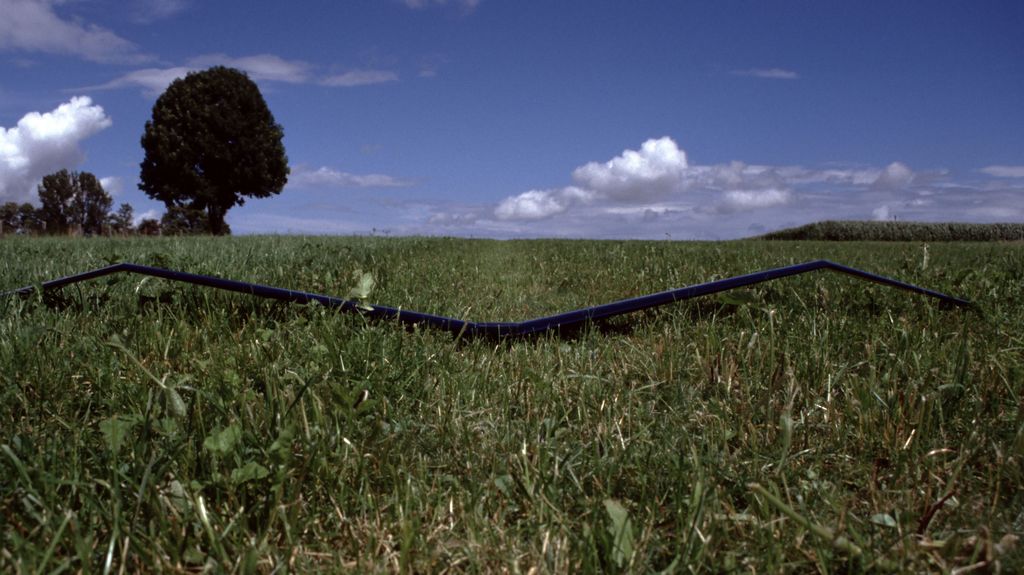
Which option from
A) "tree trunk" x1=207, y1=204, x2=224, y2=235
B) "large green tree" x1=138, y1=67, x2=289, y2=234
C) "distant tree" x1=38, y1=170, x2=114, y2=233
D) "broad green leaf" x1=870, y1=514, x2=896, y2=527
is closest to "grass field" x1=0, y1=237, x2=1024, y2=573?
"broad green leaf" x1=870, y1=514, x2=896, y2=527

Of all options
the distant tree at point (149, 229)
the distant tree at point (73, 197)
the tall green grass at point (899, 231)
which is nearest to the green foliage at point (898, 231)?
the tall green grass at point (899, 231)

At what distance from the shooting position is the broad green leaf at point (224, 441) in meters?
1.72

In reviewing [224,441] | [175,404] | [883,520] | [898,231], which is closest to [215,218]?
[898,231]

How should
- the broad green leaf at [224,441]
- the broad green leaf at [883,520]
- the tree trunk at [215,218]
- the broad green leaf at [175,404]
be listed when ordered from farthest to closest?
the tree trunk at [215,218]
the broad green leaf at [175,404]
the broad green leaf at [224,441]
the broad green leaf at [883,520]

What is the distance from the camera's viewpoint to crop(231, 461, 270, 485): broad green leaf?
1640 millimetres

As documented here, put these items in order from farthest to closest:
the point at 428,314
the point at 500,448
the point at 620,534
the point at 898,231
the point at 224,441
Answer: the point at 898,231
the point at 428,314
the point at 500,448
the point at 224,441
the point at 620,534

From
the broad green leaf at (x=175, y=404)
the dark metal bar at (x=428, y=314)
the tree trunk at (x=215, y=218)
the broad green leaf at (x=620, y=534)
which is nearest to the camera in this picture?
the broad green leaf at (x=620, y=534)

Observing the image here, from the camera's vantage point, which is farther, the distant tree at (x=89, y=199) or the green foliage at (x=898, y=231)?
the distant tree at (x=89, y=199)

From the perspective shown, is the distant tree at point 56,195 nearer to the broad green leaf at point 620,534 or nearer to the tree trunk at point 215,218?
the tree trunk at point 215,218

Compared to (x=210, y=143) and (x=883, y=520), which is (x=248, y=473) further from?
(x=210, y=143)

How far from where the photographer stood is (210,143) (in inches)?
1852

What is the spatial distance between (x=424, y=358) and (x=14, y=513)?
1489mm

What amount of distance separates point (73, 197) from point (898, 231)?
122673mm

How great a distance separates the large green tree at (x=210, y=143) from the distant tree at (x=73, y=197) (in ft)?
248
